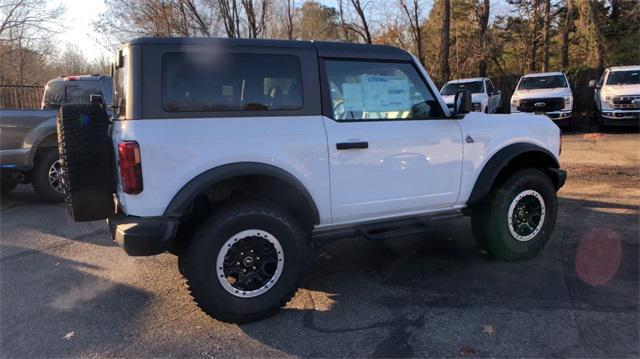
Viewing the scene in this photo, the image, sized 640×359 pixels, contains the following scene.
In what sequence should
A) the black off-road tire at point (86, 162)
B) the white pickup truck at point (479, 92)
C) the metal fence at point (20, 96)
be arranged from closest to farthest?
the black off-road tire at point (86, 162) < the white pickup truck at point (479, 92) < the metal fence at point (20, 96)

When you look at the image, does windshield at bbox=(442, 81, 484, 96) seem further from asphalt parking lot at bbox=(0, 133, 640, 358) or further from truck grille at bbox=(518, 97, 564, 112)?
asphalt parking lot at bbox=(0, 133, 640, 358)

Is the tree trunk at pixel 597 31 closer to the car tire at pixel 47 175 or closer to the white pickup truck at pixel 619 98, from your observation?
the white pickup truck at pixel 619 98

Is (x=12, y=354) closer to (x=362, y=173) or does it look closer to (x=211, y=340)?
(x=211, y=340)

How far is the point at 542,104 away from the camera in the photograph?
15719 mm

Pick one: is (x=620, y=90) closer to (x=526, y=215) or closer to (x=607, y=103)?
(x=607, y=103)

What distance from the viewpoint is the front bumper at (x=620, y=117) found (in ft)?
48.1

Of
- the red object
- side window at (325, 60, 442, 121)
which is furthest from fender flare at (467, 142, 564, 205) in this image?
the red object

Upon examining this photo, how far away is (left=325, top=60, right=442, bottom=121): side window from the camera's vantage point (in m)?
3.89

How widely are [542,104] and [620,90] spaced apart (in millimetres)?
2229

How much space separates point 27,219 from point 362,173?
5.36 meters

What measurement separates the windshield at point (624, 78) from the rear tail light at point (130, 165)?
54.4 ft

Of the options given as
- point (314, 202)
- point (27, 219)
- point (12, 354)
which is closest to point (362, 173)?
point (314, 202)

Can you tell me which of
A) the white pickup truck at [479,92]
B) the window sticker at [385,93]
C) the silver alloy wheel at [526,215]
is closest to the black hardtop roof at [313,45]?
the window sticker at [385,93]

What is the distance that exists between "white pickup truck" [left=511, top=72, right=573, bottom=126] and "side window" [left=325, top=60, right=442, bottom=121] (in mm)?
12922
